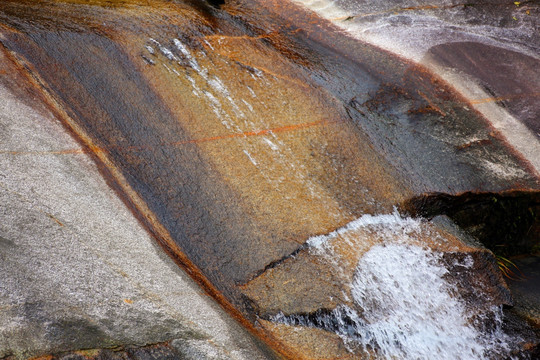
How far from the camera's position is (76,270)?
8.89ft

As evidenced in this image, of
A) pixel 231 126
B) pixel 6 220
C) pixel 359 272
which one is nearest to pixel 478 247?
pixel 359 272

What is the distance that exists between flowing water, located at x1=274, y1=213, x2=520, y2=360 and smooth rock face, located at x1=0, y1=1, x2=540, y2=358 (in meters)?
0.05

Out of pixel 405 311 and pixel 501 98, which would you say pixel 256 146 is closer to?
pixel 405 311

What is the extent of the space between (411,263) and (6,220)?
293 centimetres

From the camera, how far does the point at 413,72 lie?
5.21m

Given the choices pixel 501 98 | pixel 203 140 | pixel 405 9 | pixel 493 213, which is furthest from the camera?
pixel 405 9

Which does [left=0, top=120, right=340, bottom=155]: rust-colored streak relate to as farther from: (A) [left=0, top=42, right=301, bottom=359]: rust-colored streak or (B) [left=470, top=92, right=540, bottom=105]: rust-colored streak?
(B) [left=470, top=92, right=540, bottom=105]: rust-colored streak

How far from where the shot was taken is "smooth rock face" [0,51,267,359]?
7.88ft

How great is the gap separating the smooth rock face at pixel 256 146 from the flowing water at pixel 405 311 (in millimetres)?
52

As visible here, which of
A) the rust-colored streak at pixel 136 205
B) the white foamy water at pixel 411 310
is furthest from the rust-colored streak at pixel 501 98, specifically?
the rust-colored streak at pixel 136 205

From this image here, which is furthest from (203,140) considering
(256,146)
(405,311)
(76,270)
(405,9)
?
(405,9)

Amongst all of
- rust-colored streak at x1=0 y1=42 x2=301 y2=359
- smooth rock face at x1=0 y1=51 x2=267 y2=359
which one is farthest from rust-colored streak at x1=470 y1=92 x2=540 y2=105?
smooth rock face at x1=0 y1=51 x2=267 y2=359

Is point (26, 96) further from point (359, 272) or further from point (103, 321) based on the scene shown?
point (359, 272)

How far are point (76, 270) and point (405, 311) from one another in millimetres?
2333
